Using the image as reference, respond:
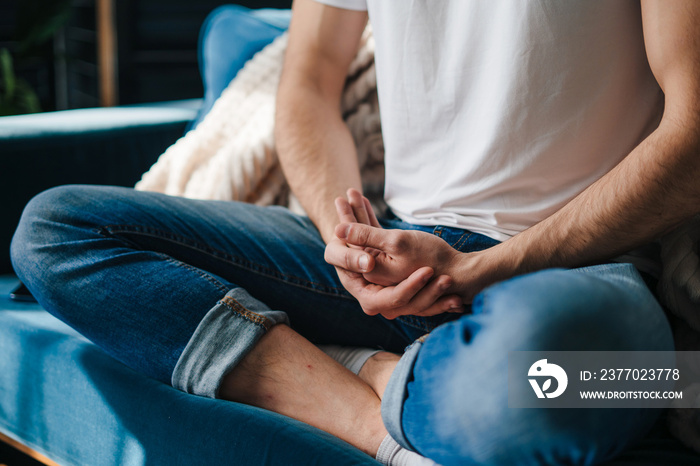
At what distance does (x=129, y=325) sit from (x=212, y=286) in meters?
0.11

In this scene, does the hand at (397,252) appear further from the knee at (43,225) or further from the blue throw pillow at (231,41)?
the blue throw pillow at (231,41)

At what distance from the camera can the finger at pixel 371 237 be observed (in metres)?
0.73

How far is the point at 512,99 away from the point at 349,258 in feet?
1.00

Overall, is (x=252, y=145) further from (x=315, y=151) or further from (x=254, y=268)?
(x=254, y=268)

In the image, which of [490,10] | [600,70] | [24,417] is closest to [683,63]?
[600,70]

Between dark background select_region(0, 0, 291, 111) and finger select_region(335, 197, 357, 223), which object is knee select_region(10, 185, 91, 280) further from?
dark background select_region(0, 0, 291, 111)

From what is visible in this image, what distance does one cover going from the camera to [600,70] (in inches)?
30.5

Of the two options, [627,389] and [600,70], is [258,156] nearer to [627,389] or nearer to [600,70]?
[600,70]

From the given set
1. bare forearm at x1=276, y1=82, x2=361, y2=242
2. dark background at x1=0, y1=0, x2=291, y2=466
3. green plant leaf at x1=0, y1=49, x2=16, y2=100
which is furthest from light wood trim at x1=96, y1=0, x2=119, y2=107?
bare forearm at x1=276, y1=82, x2=361, y2=242

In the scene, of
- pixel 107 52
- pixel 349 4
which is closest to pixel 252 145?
pixel 349 4

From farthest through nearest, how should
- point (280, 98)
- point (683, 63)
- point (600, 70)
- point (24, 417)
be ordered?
point (280, 98), point (24, 417), point (600, 70), point (683, 63)

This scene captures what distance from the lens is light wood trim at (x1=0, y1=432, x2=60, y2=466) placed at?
2.97 feet

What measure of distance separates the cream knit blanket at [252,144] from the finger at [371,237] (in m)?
0.36

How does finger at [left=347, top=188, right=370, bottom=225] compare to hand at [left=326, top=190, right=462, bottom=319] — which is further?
finger at [left=347, top=188, right=370, bottom=225]
